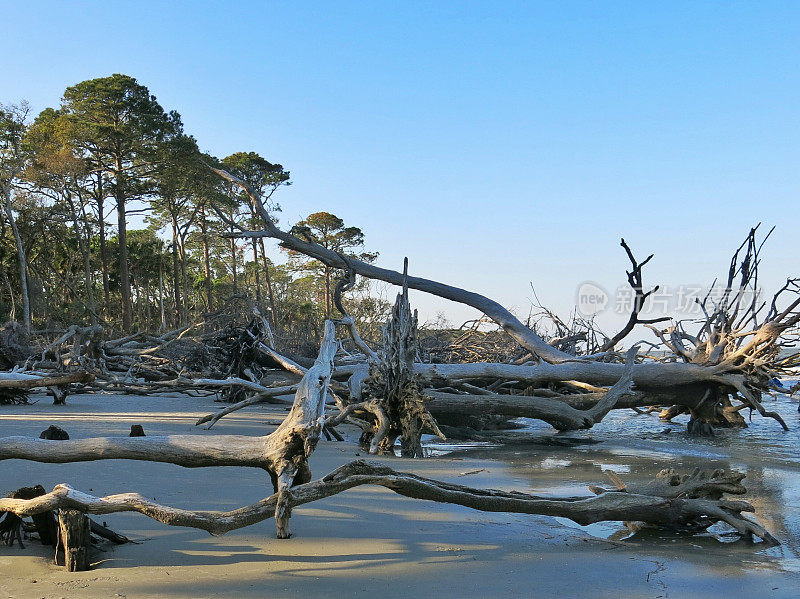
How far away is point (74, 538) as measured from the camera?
2795mm

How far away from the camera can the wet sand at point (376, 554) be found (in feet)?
8.95

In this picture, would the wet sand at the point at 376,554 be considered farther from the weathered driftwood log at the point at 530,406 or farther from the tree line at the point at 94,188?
the tree line at the point at 94,188

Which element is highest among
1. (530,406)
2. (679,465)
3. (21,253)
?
(21,253)

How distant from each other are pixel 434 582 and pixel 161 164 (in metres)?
28.6

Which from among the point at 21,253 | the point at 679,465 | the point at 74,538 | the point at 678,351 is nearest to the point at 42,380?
the point at 74,538

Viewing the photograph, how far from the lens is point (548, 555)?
11.0ft

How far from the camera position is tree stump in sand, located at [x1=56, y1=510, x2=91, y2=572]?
275 centimetres

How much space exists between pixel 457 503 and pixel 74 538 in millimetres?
1691

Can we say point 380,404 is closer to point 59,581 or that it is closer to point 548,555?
point 548,555

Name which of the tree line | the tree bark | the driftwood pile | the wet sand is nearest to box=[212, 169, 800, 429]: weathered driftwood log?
the driftwood pile

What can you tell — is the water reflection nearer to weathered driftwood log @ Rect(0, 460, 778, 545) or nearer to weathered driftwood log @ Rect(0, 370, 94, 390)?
weathered driftwood log @ Rect(0, 460, 778, 545)

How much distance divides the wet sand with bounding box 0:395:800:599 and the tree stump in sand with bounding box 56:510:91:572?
0.06m

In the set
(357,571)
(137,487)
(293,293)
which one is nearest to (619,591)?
(357,571)

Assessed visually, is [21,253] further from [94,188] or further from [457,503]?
[457,503]
